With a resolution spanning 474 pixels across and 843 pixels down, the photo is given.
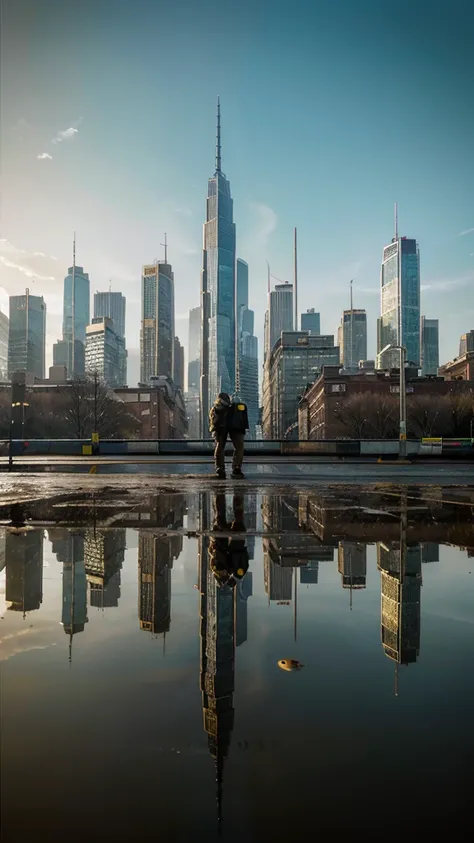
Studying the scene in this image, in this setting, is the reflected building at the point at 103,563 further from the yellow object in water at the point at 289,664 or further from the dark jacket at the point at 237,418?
the dark jacket at the point at 237,418

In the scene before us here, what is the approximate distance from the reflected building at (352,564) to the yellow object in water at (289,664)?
124 centimetres

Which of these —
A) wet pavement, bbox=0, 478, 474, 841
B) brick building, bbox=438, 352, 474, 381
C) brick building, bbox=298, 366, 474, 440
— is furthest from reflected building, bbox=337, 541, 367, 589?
brick building, bbox=438, 352, 474, 381

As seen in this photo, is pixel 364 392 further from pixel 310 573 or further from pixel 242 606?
pixel 242 606

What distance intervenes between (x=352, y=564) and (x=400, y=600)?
90cm

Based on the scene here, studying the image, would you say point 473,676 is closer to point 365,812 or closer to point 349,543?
point 365,812

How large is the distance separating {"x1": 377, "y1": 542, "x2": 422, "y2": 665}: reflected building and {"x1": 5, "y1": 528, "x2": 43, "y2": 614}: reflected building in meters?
1.98

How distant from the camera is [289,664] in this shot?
2135 mm

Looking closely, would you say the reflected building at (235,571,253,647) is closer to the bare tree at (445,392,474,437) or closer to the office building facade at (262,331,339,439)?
the bare tree at (445,392,474,437)

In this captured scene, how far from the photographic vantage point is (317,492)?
383 inches

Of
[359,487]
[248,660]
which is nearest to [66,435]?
[359,487]

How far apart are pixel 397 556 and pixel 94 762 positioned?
3.22 m

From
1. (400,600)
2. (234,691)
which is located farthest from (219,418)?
(234,691)

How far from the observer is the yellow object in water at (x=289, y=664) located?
6.88 ft

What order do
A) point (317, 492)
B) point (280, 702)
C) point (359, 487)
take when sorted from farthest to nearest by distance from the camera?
1. point (359, 487)
2. point (317, 492)
3. point (280, 702)
